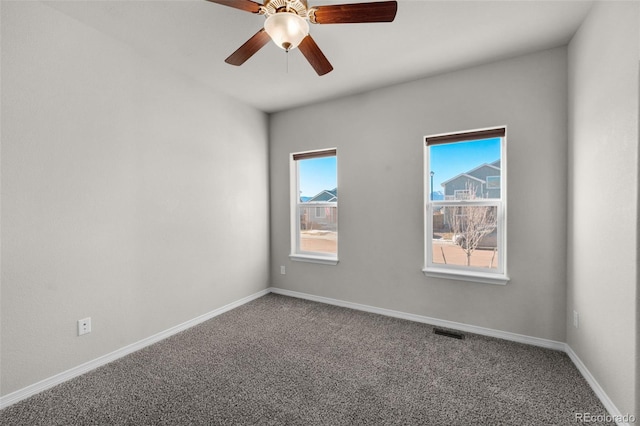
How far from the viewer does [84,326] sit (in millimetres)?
2143

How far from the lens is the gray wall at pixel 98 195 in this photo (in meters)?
1.83

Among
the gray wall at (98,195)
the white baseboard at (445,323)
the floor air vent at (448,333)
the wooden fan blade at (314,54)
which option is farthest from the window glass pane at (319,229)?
the wooden fan blade at (314,54)

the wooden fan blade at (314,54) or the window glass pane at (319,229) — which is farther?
the window glass pane at (319,229)

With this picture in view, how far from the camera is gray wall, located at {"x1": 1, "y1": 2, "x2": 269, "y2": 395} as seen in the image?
183cm

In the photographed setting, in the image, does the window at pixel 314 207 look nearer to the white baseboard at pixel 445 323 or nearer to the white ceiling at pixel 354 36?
the white baseboard at pixel 445 323

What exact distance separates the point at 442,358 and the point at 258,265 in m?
2.46

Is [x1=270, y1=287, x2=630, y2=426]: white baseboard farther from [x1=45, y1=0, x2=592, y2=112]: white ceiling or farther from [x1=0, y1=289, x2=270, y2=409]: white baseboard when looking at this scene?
[x1=45, y1=0, x2=592, y2=112]: white ceiling

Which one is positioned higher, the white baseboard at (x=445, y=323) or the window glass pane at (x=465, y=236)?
the window glass pane at (x=465, y=236)

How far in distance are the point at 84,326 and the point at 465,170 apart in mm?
3565

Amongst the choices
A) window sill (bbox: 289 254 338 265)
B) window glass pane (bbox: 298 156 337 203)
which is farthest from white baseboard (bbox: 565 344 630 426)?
window glass pane (bbox: 298 156 337 203)

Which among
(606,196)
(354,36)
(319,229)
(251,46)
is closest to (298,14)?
(251,46)

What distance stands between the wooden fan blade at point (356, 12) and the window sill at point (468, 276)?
7.51 feet

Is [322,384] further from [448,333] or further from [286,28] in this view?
[286,28]

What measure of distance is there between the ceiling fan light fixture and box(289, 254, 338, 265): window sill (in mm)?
2522
